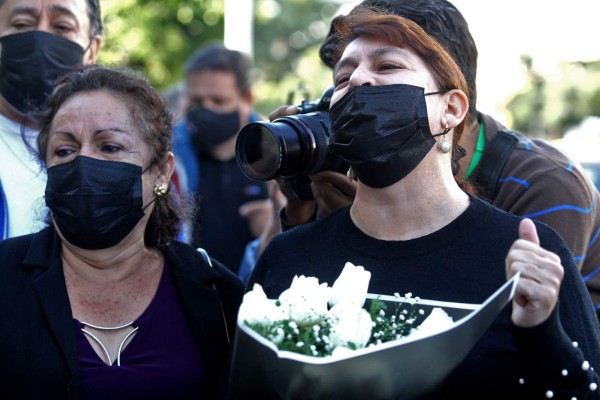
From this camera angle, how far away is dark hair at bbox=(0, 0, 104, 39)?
3.82 meters

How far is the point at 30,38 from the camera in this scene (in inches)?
139

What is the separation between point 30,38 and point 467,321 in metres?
2.34

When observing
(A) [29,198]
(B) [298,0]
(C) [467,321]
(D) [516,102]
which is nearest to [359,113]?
(C) [467,321]

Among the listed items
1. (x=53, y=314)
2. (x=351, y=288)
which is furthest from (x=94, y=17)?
(x=351, y=288)

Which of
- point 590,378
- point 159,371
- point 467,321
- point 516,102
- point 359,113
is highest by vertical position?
point 359,113

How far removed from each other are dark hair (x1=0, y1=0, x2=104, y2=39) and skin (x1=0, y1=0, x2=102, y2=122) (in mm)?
105

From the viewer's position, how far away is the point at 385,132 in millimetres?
2439

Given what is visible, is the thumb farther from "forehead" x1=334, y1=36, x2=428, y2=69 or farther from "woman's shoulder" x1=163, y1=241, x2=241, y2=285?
"woman's shoulder" x1=163, y1=241, x2=241, y2=285

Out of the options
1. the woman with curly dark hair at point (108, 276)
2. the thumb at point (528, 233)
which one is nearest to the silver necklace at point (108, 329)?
the woman with curly dark hair at point (108, 276)

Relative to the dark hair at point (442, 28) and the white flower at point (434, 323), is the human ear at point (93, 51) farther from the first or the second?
the white flower at point (434, 323)

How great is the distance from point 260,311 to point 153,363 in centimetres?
92

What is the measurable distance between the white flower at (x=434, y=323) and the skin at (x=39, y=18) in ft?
6.91

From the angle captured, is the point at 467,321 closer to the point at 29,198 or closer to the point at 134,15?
the point at 29,198

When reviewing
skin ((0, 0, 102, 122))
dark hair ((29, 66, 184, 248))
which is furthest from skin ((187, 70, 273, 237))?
dark hair ((29, 66, 184, 248))
